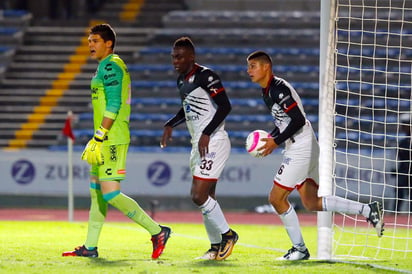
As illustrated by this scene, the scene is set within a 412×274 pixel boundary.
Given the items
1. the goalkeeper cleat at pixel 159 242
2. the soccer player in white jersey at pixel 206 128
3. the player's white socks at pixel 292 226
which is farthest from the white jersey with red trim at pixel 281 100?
the goalkeeper cleat at pixel 159 242

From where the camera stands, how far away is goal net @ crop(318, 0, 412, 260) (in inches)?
374

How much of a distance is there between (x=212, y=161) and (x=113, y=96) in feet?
3.42

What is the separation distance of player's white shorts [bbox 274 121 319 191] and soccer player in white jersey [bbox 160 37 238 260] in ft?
1.79

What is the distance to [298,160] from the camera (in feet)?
30.1

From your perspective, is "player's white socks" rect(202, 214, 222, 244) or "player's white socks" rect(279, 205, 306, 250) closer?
"player's white socks" rect(279, 205, 306, 250)

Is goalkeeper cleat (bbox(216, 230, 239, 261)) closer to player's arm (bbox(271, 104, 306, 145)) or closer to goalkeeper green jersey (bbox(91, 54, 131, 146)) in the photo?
player's arm (bbox(271, 104, 306, 145))

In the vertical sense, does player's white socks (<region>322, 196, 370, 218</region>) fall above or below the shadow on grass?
above

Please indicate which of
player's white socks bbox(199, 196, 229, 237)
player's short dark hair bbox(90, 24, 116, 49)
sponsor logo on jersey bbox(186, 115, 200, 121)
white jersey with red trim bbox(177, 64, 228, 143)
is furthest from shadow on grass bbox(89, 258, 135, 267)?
player's short dark hair bbox(90, 24, 116, 49)

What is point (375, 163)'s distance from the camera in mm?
19656

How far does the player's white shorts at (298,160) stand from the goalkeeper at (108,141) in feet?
3.85

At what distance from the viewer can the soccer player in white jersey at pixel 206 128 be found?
9109 millimetres

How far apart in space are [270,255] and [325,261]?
43.1 inches

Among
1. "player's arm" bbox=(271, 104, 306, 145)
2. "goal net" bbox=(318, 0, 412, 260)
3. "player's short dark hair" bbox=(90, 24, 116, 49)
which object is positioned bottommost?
"goal net" bbox=(318, 0, 412, 260)

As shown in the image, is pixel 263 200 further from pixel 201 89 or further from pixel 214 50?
pixel 201 89
